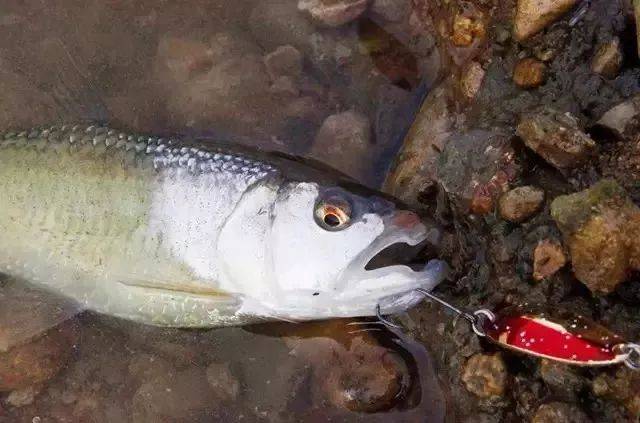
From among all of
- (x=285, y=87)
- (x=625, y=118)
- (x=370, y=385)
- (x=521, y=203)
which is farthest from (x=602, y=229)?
(x=285, y=87)

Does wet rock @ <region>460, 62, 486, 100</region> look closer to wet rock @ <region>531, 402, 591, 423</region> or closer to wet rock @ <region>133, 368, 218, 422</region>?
wet rock @ <region>531, 402, 591, 423</region>

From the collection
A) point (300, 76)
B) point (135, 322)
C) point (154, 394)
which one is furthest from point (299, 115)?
point (154, 394)

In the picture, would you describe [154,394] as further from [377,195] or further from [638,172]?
[638,172]

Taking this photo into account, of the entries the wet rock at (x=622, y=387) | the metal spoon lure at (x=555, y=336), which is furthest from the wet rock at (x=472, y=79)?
the wet rock at (x=622, y=387)

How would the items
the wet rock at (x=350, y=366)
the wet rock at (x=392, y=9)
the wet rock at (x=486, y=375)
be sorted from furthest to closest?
the wet rock at (x=392, y=9) → the wet rock at (x=350, y=366) → the wet rock at (x=486, y=375)

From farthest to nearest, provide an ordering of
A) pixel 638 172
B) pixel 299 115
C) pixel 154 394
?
pixel 299 115, pixel 154 394, pixel 638 172

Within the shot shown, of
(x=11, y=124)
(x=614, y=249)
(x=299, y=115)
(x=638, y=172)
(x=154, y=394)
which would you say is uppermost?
(x=638, y=172)

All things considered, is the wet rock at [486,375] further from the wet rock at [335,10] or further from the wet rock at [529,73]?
the wet rock at [335,10]
